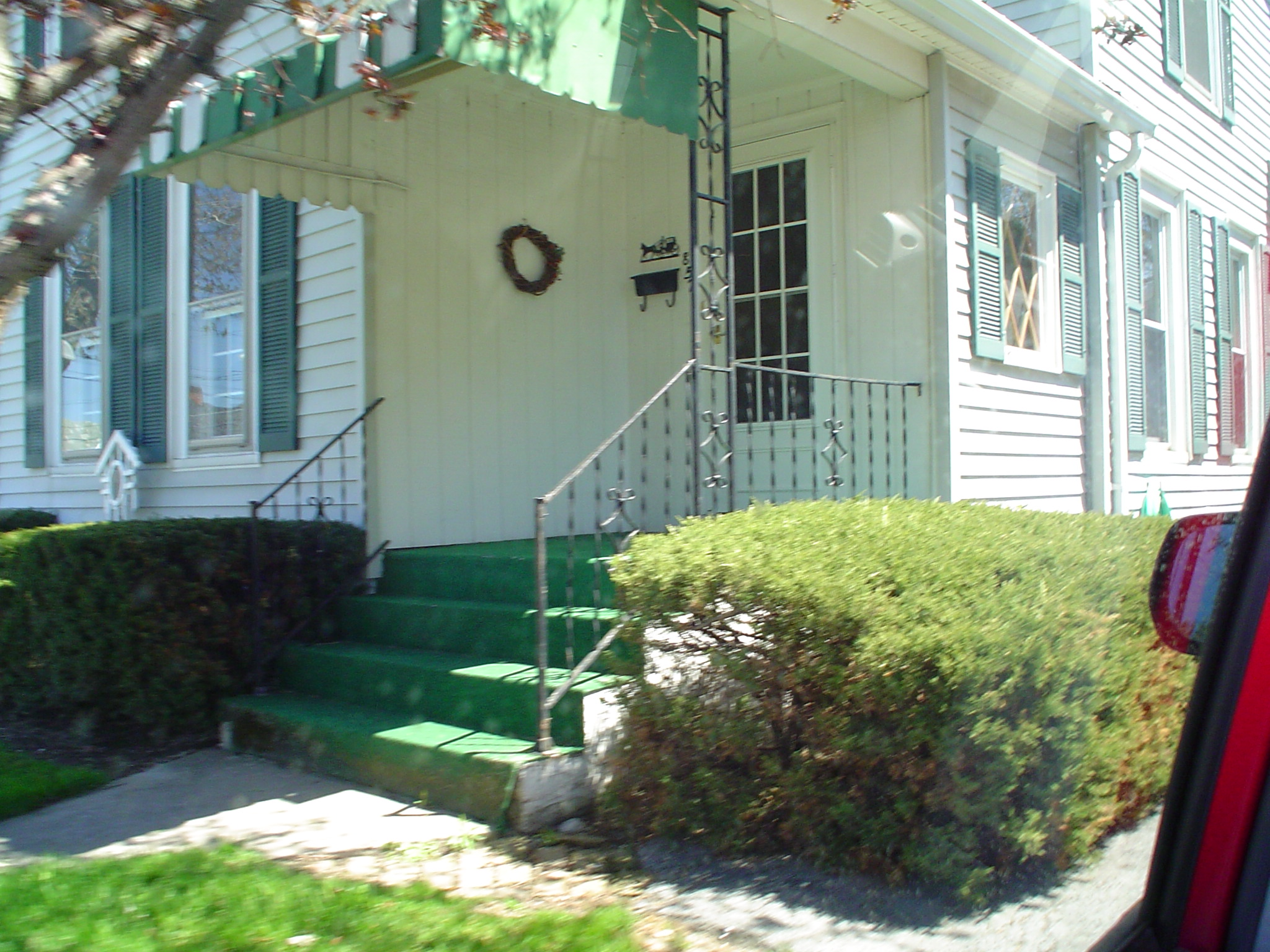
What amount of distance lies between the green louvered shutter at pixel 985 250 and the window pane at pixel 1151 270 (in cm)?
244

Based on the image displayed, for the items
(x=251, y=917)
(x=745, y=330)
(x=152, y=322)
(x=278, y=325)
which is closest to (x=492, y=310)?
(x=278, y=325)

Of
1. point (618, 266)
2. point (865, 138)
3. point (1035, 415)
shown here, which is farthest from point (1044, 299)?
point (618, 266)

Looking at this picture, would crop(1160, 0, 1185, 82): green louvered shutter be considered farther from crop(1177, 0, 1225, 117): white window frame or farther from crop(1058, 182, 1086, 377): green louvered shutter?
crop(1058, 182, 1086, 377): green louvered shutter

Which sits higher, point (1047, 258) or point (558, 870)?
point (1047, 258)

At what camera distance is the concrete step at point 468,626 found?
4.90 m

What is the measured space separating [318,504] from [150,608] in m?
1.21

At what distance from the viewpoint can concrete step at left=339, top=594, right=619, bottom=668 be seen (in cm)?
490

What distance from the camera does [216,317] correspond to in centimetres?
748

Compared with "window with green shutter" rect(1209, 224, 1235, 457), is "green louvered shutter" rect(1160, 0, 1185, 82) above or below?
above

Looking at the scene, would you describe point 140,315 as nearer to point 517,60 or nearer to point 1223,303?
point 517,60

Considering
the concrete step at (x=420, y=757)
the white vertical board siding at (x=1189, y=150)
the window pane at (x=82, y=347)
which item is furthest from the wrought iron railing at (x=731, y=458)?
the window pane at (x=82, y=347)

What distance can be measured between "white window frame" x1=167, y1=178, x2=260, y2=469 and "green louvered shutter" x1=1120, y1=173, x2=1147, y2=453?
6.34 metres

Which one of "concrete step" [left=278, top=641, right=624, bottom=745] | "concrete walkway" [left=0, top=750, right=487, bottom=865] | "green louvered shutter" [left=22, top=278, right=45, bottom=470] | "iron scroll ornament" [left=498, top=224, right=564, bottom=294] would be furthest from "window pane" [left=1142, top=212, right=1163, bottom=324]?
"green louvered shutter" [left=22, top=278, right=45, bottom=470]

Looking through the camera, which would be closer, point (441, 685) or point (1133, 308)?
point (441, 685)
